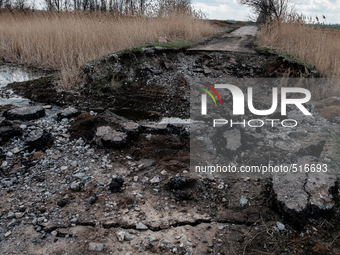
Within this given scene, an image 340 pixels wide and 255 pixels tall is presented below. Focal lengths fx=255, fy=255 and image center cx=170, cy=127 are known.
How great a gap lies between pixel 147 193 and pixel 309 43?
6.63 m

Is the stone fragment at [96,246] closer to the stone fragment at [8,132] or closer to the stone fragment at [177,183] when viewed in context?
the stone fragment at [177,183]

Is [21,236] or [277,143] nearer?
[21,236]

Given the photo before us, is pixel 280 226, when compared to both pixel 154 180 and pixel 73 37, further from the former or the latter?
pixel 73 37

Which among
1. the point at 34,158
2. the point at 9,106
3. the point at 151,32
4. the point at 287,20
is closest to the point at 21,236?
the point at 34,158

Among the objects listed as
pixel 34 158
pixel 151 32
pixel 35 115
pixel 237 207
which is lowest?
pixel 237 207

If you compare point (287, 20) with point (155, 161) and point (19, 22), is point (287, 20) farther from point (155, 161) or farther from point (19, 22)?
point (19, 22)

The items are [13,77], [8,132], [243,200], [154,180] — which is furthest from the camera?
[13,77]

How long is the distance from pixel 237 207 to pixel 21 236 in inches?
86.5

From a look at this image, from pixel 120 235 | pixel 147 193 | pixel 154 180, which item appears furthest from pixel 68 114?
pixel 120 235

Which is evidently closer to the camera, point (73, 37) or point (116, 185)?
point (116, 185)

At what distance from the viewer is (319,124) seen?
4.45 meters

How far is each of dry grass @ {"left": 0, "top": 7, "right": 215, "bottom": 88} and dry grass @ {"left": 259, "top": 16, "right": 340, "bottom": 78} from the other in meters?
2.92

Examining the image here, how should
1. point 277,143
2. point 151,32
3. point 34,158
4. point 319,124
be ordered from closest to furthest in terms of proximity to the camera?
point 34,158, point 277,143, point 319,124, point 151,32

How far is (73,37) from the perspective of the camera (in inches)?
306
